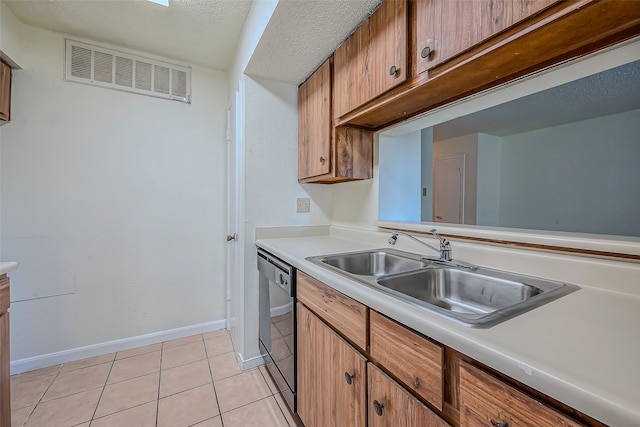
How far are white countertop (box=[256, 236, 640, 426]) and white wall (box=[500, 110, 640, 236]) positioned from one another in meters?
3.75

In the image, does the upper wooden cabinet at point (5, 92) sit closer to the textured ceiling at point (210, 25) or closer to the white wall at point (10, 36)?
the white wall at point (10, 36)

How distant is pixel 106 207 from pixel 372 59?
2162 mm

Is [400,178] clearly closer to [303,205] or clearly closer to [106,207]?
[303,205]

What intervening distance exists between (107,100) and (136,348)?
1.96 metres

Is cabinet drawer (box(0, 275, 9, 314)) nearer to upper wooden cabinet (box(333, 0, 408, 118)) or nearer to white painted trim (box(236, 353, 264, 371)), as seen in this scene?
white painted trim (box(236, 353, 264, 371))

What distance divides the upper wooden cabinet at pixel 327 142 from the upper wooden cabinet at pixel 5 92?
1879mm

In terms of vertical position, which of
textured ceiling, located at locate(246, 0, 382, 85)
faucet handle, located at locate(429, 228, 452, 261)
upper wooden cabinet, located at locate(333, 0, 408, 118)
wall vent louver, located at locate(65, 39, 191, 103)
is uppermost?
wall vent louver, located at locate(65, 39, 191, 103)

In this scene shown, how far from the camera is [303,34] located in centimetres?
139

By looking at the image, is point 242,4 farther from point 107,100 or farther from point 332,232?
point 332,232

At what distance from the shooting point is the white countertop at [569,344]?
371 mm

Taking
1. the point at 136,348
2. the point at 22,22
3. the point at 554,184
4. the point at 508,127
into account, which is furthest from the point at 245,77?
the point at 554,184

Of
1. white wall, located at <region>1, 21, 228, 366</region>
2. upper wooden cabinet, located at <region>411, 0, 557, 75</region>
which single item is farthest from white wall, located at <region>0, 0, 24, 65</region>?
upper wooden cabinet, located at <region>411, 0, 557, 75</region>

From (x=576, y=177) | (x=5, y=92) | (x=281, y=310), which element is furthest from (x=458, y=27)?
(x=576, y=177)

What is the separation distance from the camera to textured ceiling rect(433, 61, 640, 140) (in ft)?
7.45
